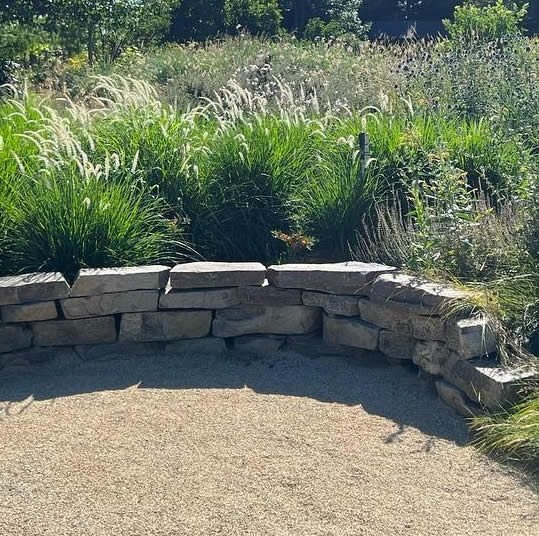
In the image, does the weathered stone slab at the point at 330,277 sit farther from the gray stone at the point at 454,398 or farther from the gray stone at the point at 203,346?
the gray stone at the point at 454,398

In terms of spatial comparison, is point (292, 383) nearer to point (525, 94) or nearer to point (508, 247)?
point (508, 247)

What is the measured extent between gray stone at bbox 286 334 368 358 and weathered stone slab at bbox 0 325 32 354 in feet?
4.99

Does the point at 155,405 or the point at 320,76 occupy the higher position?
the point at 320,76

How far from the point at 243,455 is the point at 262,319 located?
51.1 inches

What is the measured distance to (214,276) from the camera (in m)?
4.95

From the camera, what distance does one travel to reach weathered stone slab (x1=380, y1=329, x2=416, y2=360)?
473 cm

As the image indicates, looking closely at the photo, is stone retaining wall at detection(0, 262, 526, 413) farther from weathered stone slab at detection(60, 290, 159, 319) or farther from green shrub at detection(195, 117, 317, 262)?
green shrub at detection(195, 117, 317, 262)

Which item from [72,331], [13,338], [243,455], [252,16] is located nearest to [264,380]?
[243,455]

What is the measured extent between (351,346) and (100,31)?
40.6 ft

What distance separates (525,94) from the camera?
23.4 ft

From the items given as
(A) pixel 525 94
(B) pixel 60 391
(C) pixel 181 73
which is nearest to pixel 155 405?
(B) pixel 60 391

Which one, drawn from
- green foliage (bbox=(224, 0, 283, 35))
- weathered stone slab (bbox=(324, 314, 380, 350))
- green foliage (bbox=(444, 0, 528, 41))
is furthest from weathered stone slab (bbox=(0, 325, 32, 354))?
green foliage (bbox=(224, 0, 283, 35))

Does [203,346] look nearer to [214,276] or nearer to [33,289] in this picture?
[214,276]

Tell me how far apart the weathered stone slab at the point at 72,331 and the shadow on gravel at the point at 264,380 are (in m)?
0.15
